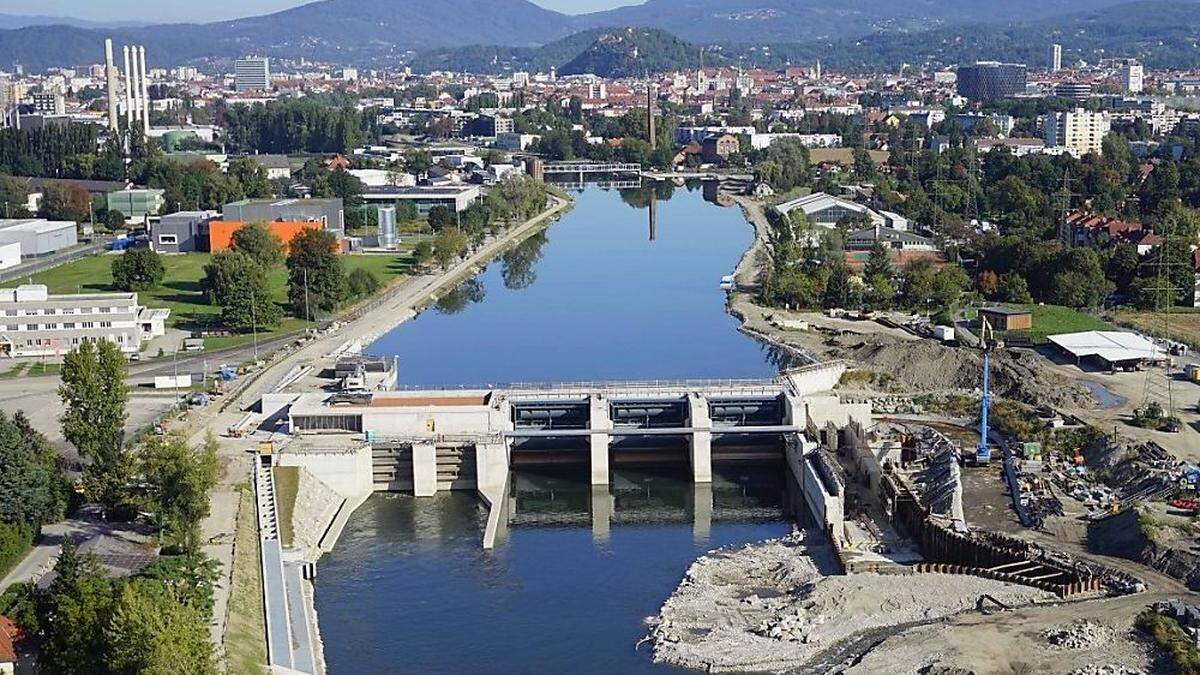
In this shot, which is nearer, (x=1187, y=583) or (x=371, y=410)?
(x=1187, y=583)

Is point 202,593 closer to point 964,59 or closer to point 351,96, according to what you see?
point 351,96

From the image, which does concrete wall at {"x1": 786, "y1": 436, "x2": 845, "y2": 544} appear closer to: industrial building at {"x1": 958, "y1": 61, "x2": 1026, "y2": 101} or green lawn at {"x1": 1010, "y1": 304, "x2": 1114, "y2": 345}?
green lawn at {"x1": 1010, "y1": 304, "x2": 1114, "y2": 345}

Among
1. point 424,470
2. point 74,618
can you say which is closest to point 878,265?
point 424,470

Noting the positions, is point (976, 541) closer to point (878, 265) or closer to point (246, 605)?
point (246, 605)

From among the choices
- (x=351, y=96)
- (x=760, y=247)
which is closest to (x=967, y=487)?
(x=760, y=247)

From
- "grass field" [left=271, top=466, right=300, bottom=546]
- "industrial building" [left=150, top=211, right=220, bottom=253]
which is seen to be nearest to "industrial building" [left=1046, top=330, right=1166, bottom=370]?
"grass field" [left=271, top=466, right=300, bottom=546]

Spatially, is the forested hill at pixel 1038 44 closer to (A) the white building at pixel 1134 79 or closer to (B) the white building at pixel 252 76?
(A) the white building at pixel 1134 79
